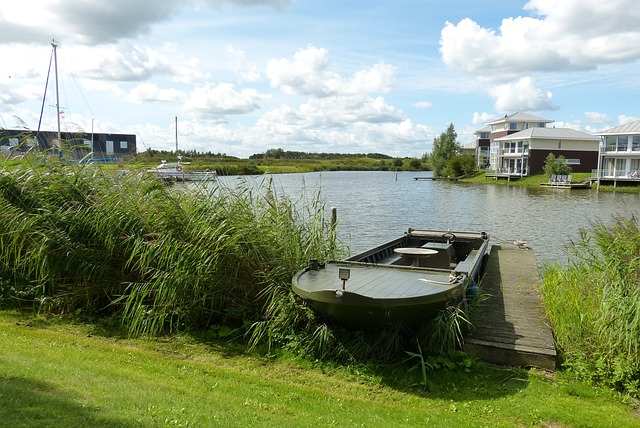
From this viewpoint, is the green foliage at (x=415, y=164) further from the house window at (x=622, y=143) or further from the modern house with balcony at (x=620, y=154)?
the house window at (x=622, y=143)

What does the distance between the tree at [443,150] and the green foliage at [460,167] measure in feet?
16.3

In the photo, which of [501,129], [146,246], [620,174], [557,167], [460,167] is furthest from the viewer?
[501,129]

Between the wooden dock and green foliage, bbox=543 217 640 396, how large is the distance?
0.80ft

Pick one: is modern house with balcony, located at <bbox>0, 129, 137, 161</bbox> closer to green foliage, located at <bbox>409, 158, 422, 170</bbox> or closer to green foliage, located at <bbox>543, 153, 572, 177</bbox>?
green foliage, located at <bbox>543, 153, 572, 177</bbox>

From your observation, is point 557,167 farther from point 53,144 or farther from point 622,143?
point 53,144

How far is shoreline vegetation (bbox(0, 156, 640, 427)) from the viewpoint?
473 centimetres

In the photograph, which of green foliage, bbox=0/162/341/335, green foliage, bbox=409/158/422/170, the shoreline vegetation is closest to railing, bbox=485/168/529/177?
green foliage, bbox=409/158/422/170

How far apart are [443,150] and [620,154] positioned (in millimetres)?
36718

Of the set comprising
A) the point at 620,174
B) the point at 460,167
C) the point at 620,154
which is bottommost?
the point at 620,174

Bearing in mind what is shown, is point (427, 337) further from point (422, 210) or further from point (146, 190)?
point (422, 210)

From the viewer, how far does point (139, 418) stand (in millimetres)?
3873

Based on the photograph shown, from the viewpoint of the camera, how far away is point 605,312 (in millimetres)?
5867

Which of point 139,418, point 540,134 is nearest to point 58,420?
point 139,418

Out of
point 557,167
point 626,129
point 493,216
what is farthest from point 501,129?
point 493,216
